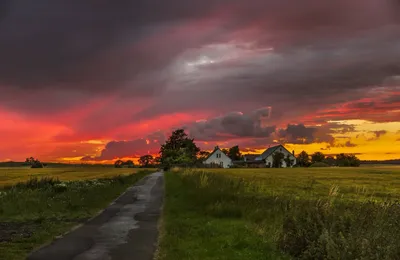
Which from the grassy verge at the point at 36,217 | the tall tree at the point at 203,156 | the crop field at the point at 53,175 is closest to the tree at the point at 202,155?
the tall tree at the point at 203,156

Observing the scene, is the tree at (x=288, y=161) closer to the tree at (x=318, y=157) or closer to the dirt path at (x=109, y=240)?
the tree at (x=318, y=157)

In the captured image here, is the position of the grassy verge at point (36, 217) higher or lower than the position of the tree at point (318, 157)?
lower

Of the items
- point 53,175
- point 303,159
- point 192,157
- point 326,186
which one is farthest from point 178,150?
point 326,186

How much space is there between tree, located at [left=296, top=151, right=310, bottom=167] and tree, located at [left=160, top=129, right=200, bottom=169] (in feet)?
138

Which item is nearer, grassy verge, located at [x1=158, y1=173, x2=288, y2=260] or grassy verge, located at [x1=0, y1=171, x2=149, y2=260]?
grassy verge, located at [x1=158, y1=173, x2=288, y2=260]

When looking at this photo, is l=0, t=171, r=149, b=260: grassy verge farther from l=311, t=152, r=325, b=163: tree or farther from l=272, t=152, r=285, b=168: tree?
l=311, t=152, r=325, b=163: tree

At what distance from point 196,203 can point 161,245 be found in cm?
1120

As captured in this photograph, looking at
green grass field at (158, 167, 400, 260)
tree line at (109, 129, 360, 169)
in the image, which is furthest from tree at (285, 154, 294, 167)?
green grass field at (158, 167, 400, 260)

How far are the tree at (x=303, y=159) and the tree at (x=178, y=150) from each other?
42.2 meters

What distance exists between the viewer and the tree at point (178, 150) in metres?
154

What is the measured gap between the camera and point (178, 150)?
521 ft

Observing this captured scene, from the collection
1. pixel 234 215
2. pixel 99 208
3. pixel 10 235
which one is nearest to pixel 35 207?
pixel 99 208

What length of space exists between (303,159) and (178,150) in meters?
53.7

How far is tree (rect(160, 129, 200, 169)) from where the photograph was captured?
154 metres
